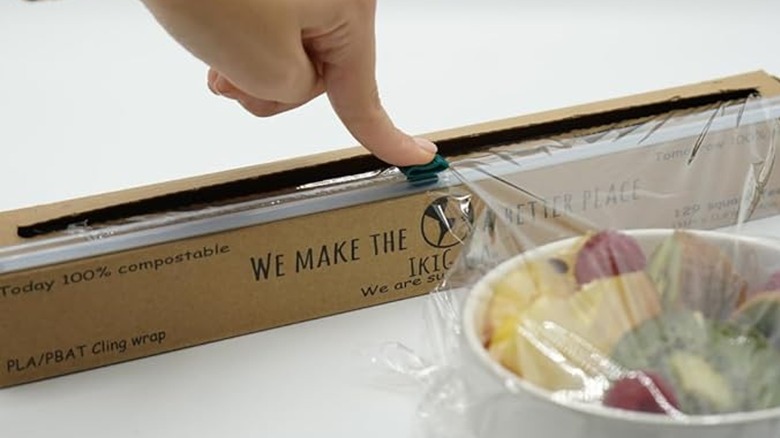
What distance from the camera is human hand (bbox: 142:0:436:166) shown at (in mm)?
380

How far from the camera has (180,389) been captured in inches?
18.8

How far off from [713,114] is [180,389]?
274 millimetres

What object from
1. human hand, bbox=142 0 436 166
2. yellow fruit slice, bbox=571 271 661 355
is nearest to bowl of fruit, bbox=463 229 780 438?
yellow fruit slice, bbox=571 271 661 355

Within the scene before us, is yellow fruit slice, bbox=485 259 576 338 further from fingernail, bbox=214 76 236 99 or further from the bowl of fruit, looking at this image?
fingernail, bbox=214 76 236 99

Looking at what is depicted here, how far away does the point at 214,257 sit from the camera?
1.61 ft

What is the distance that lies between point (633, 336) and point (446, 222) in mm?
165

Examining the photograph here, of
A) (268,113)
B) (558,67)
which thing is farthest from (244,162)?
(558,67)

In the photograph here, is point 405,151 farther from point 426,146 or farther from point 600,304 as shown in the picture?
point 600,304

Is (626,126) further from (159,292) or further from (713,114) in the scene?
(159,292)

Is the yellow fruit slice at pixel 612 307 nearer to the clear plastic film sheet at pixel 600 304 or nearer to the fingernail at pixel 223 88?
the clear plastic film sheet at pixel 600 304

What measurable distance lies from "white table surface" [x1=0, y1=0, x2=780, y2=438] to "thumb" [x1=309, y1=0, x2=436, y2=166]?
0.07 metres

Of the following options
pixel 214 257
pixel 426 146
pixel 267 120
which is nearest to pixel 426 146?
pixel 426 146

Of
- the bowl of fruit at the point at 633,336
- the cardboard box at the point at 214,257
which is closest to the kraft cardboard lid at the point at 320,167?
the cardboard box at the point at 214,257

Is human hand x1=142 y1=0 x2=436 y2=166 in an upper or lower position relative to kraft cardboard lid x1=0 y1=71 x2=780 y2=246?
upper
